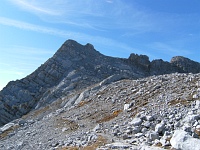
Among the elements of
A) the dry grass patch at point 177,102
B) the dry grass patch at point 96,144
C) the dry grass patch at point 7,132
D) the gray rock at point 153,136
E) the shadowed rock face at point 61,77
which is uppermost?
the shadowed rock face at point 61,77

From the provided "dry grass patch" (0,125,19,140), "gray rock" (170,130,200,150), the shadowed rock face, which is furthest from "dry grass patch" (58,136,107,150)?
the shadowed rock face

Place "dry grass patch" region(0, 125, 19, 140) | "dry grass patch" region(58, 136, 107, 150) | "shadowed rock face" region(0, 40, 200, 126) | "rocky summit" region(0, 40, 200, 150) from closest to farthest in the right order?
1. "rocky summit" region(0, 40, 200, 150)
2. "dry grass patch" region(58, 136, 107, 150)
3. "dry grass patch" region(0, 125, 19, 140)
4. "shadowed rock face" region(0, 40, 200, 126)

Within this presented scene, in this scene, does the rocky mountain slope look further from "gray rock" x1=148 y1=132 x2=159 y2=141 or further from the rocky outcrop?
the rocky outcrop

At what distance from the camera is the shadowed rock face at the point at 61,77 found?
9612 centimetres

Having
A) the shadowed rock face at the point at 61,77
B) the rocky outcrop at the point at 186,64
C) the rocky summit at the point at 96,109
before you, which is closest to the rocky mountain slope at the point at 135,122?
the rocky summit at the point at 96,109

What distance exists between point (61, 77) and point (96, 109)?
215 ft

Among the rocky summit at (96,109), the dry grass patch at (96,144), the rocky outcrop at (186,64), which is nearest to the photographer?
the rocky summit at (96,109)

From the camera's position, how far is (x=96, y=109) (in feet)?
166

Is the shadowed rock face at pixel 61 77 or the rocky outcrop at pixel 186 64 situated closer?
the shadowed rock face at pixel 61 77

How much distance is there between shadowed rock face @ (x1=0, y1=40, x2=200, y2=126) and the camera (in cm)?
9612

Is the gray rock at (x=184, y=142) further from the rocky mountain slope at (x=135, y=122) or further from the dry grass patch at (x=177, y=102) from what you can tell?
the dry grass patch at (x=177, y=102)

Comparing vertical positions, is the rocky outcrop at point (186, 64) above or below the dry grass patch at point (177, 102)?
above

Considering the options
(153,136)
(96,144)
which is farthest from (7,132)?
(153,136)

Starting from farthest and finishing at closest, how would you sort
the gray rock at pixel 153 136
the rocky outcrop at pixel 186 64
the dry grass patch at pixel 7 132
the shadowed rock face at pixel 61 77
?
the rocky outcrop at pixel 186 64
the shadowed rock face at pixel 61 77
the dry grass patch at pixel 7 132
the gray rock at pixel 153 136
